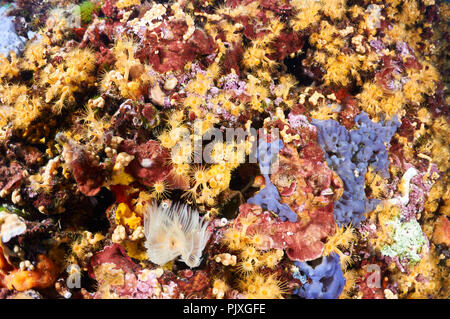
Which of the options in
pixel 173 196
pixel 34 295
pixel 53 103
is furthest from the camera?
pixel 53 103

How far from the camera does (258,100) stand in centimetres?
388

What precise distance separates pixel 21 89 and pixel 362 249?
16.7 ft

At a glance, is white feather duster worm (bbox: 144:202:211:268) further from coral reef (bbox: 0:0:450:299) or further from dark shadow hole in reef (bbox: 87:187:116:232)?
dark shadow hole in reef (bbox: 87:187:116:232)

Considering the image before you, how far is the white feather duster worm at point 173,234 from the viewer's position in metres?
2.97

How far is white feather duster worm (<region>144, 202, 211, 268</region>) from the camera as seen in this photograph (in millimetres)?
2969

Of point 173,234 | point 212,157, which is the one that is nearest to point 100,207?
point 173,234

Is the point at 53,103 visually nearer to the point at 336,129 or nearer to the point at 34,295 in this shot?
the point at 34,295

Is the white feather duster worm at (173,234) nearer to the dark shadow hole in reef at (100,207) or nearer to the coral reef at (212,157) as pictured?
the coral reef at (212,157)

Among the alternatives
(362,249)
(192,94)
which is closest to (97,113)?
(192,94)

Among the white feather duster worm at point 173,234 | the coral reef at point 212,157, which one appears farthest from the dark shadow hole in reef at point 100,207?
the white feather duster worm at point 173,234

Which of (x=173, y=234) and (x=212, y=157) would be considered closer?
(x=173, y=234)

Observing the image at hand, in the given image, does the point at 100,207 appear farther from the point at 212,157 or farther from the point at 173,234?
the point at 212,157

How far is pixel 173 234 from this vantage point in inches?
120
